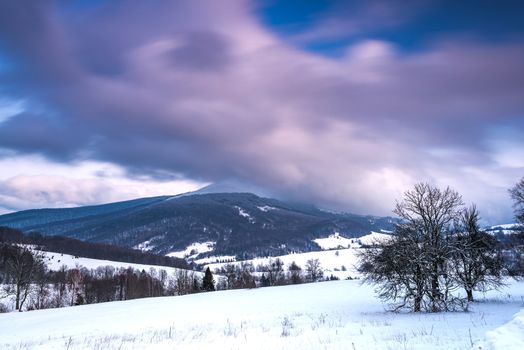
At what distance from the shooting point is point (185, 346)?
1792 cm

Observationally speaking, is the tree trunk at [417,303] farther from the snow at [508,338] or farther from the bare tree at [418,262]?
the snow at [508,338]

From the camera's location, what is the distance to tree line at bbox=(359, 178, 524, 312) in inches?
1324

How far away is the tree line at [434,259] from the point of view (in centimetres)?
3362

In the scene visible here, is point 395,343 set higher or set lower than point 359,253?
lower

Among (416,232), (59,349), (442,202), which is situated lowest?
(59,349)

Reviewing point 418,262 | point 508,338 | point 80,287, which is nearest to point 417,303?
point 418,262

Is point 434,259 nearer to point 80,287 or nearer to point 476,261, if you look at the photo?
point 476,261

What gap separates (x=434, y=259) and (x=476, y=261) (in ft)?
28.4

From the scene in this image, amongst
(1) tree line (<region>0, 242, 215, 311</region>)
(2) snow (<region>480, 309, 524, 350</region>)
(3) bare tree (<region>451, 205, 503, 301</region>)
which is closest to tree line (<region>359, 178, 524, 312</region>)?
(3) bare tree (<region>451, 205, 503, 301</region>)

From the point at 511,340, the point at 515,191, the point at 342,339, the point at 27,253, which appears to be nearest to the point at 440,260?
the point at 515,191

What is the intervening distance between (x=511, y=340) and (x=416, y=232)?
28635mm

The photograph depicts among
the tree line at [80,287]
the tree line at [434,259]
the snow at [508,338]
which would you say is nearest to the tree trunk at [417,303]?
the tree line at [434,259]

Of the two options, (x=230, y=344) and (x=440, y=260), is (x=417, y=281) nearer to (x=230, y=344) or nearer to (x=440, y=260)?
(x=440, y=260)

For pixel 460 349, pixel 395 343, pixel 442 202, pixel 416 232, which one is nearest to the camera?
pixel 460 349
